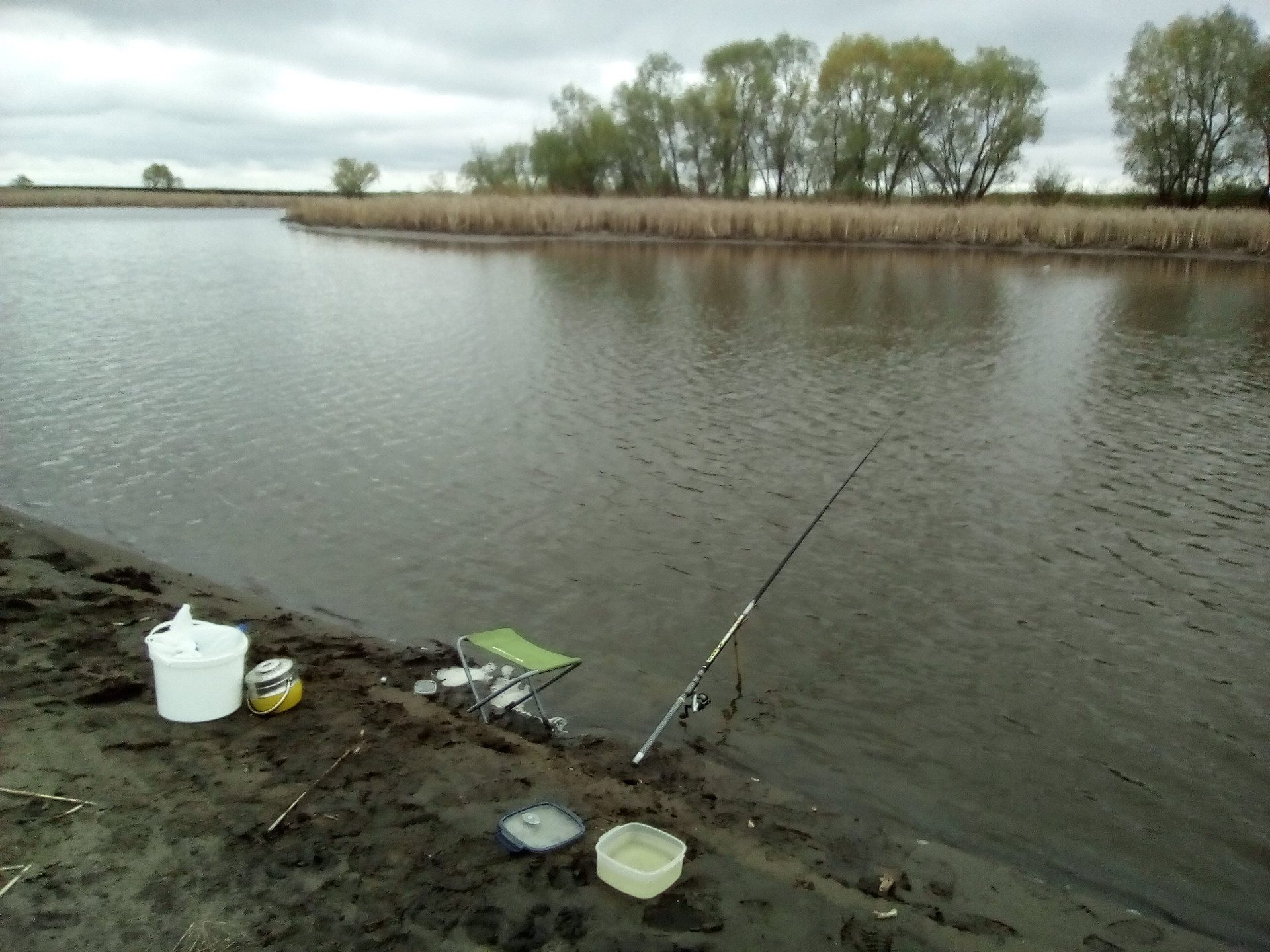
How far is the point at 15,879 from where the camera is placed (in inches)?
129

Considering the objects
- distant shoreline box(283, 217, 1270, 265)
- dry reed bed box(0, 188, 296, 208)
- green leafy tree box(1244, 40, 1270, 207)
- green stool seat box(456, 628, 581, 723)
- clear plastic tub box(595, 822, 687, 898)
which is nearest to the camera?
clear plastic tub box(595, 822, 687, 898)

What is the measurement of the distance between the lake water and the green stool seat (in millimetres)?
369

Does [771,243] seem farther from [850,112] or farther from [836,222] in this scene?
[850,112]

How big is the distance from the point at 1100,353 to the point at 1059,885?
14.4 metres

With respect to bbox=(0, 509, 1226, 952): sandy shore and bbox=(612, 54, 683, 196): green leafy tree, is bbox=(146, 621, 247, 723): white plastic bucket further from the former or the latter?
bbox=(612, 54, 683, 196): green leafy tree

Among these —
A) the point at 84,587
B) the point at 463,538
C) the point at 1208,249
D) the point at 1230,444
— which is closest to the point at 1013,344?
the point at 1230,444

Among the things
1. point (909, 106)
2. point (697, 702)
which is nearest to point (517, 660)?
point (697, 702)

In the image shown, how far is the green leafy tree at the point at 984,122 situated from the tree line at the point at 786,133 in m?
0.09

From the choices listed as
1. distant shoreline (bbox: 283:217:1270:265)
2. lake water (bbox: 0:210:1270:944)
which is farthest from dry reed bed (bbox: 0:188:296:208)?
lake water (bbox: 0:210:1270:944)

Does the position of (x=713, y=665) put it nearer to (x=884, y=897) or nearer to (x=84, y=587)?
(x=884, y=897)

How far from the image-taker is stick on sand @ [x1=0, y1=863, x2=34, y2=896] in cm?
323

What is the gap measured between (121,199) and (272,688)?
108014mm

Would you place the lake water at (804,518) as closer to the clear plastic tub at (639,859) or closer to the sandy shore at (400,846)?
the sandy shore at (400,846)

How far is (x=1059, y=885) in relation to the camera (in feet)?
13.8
